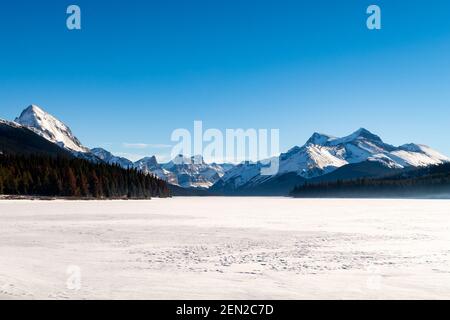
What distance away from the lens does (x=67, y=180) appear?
138250mm

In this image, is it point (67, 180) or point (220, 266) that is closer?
point (220, 266)

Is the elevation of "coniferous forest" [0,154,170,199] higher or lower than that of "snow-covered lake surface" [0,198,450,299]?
higher

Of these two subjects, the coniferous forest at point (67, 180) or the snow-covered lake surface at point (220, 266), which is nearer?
the snow-covered lake surface at point (220, 266)

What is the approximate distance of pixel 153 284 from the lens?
15469 mm

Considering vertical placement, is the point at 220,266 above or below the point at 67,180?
below

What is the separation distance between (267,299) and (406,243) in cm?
1745

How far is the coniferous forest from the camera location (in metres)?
132

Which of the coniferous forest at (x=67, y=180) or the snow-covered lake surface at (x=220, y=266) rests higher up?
the coniferous forest at (x=67, y=180)

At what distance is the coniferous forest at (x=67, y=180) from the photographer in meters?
132

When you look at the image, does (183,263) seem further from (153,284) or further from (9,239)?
(9,239)

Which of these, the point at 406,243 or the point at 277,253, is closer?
the point at 277,253
